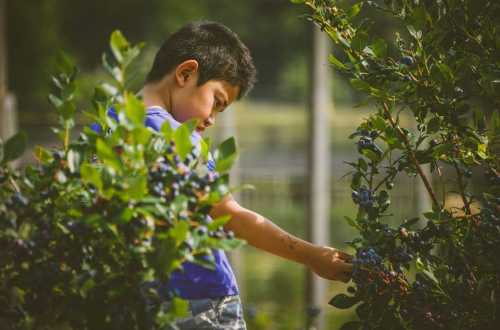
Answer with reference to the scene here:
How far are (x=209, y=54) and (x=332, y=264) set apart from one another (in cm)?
103

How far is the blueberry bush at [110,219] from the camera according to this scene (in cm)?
150

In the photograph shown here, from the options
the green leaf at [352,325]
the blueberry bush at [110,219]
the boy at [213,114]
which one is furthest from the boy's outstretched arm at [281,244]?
the blueberry bush at [110,219]

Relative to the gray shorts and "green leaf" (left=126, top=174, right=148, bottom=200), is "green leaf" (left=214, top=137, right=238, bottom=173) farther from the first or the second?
the gray shorts

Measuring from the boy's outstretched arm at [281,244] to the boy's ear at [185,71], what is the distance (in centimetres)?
65

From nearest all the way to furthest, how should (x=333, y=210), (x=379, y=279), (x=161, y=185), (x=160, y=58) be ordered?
(x=161, y=185)
(x=379, y=279)
(x=160, y=58)
(x=333, y=210)

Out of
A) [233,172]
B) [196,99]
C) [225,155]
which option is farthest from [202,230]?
[233,172]

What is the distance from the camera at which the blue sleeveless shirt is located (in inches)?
88.7

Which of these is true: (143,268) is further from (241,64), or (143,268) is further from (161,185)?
(241,64)

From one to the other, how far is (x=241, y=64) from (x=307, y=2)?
2.76 feet

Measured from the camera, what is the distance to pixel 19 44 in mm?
25578

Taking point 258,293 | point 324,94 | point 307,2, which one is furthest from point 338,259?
point 258,293

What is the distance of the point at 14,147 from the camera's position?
1.57 metres

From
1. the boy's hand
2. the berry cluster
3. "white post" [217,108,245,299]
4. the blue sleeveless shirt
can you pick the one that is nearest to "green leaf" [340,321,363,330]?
the boy's hand

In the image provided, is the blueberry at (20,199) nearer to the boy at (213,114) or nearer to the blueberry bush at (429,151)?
the boy at (213,114)
